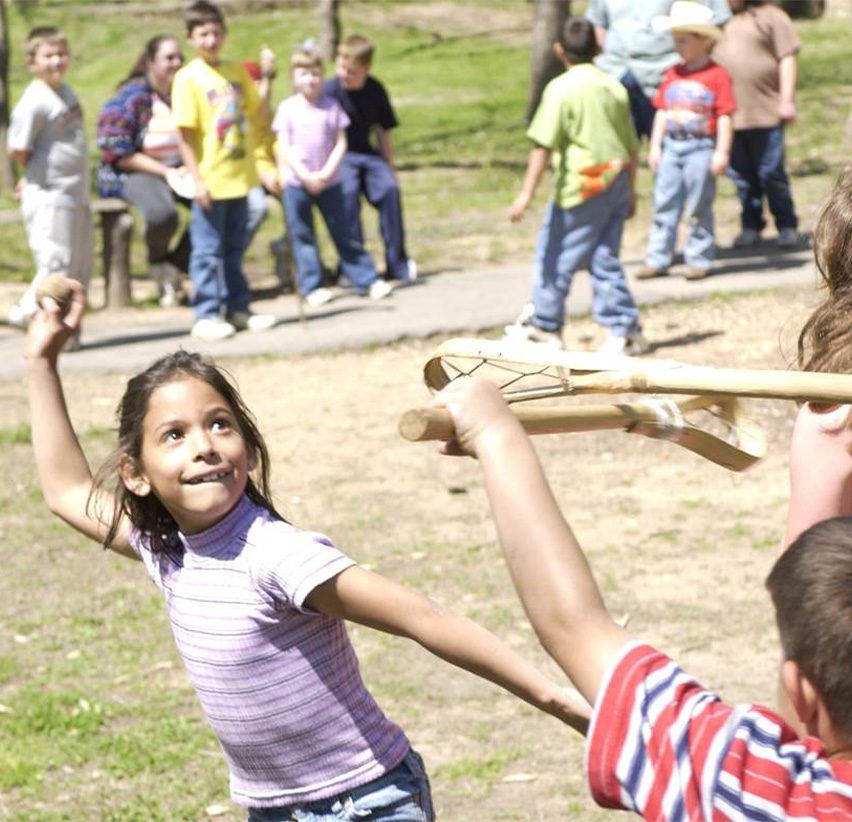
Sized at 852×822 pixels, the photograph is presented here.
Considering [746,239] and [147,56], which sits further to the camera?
[746,239]

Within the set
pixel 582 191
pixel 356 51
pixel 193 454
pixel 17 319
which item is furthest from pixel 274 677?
pixel 356 51

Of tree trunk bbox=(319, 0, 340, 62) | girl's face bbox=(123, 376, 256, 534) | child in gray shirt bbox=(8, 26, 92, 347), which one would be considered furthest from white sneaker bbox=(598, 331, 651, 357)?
tree trunk bbox=(319, 0, 340, 62)

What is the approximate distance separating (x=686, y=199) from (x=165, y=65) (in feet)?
11.2

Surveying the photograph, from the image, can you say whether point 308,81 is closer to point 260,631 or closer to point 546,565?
point 260,631

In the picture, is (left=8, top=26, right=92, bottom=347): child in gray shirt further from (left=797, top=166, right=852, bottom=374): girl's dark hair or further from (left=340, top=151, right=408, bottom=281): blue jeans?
(left=797, top=166, right=852, bottom=374): girl's dark hair

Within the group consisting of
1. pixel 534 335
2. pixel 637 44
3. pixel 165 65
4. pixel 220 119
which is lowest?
pixel 534 335

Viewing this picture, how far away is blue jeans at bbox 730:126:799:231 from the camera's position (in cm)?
1138

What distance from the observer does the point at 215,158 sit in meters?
9.98

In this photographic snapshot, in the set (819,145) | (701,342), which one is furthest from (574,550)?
(819,145)

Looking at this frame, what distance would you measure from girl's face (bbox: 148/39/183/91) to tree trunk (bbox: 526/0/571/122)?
7.58m

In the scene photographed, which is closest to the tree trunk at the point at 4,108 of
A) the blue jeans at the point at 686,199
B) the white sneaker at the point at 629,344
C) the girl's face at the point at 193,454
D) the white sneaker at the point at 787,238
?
the blue jeans at the point at 686,199

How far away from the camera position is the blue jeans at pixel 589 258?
905cm

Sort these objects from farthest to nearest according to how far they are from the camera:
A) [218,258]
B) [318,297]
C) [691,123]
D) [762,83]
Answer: [762,83] → [318,297] → [218,258] → [691,123]

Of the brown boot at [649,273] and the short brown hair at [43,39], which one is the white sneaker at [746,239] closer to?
the brown boot at [649,273]
